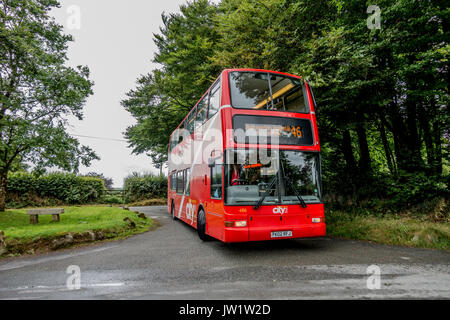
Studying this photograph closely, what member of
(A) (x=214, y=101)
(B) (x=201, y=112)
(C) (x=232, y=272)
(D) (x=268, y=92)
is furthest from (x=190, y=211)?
(D) (x=268, y=92)

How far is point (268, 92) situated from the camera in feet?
22.2

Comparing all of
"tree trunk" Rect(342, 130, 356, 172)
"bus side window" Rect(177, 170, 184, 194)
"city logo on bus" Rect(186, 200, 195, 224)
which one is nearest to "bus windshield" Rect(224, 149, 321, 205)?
"city logo on bus" Rect(186, 200, 195, 224)

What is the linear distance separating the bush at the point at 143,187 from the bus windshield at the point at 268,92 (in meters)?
22.0

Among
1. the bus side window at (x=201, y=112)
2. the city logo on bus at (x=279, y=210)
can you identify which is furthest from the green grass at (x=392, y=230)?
the bus side window at (x=201, y=112)

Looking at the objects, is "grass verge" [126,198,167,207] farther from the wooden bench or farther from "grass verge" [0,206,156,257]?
"grass verge" [0,206,156,257]

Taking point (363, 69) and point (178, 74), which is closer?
point (363, 69)

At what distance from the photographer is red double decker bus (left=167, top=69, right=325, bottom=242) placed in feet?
19.2

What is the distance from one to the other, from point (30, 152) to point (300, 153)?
10.8m

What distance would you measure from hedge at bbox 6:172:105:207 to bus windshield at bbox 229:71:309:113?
59.4 feet

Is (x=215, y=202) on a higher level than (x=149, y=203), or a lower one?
higher

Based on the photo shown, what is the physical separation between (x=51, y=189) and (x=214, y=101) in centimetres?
1979

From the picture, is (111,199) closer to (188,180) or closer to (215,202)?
(188,180)

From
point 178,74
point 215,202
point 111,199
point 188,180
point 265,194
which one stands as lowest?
point 111,199

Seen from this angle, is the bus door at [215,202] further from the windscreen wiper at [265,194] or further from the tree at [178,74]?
the tree at [178,74]
